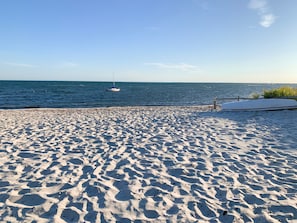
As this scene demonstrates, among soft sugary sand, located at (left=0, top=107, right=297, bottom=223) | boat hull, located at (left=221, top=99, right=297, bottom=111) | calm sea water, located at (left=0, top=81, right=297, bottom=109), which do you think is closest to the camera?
soft sugary sand, located at (left=0, top=107, right=297, bottom=223)

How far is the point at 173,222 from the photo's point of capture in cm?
257

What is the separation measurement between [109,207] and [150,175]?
1.09m

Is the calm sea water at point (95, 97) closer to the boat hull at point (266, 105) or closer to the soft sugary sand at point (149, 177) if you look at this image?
the boat hull at point (266, 105)

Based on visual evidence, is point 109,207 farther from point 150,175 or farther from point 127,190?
point 150,175

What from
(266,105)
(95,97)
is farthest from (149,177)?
(95,97)

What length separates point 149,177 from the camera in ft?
12.2

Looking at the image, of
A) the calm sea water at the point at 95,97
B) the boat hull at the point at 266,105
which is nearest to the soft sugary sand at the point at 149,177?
the boat hull at the point at 266,105

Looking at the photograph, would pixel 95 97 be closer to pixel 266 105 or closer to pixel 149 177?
pixel 266 105

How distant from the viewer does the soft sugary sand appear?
2.75 m

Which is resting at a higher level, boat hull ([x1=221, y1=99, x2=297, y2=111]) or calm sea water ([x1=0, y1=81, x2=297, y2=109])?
boat hull ([x1=221, y1=99, x2=297, y2=111])

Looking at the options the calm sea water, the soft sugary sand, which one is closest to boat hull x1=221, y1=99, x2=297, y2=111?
the soft sugary sand

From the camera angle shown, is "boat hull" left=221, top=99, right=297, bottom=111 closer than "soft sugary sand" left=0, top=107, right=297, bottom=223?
No

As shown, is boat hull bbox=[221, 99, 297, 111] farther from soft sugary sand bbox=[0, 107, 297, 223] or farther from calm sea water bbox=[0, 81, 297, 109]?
calm sea water bbox=[0, 81, 297, 109]

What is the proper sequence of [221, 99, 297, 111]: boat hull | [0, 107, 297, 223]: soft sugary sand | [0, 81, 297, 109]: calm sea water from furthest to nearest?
[0, 81, 297, 109]: calm sea water, [221, 99, 297, 111]: boat hull, [0, 107, 297, 223]: soft sugary sand
